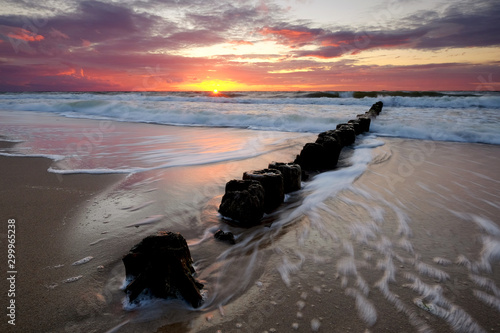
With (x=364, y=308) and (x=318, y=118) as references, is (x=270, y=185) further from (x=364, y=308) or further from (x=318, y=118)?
(x=318, y=118)

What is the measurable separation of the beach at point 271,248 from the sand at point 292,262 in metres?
0.01

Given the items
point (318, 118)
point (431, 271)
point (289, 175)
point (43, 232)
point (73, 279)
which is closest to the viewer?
point (73, 279)

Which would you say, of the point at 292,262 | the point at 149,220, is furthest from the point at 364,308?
the point at 149,220

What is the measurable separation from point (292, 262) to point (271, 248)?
0.27 metres

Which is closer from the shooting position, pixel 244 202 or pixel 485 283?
pixel 485 283

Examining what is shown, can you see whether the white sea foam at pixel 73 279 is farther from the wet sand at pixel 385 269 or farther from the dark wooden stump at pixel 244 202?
the dark wooden stump at pixel 244 202

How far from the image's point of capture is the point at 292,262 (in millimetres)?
2252

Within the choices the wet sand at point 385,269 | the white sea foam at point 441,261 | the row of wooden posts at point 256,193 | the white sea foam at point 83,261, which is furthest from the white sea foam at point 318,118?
the white sea foam at point 83,261

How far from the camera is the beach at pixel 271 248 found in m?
1.68

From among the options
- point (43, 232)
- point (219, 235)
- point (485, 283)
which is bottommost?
point (485, 283)

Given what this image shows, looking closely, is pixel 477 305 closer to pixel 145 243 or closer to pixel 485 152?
pixel 145 243

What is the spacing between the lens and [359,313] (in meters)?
1.73

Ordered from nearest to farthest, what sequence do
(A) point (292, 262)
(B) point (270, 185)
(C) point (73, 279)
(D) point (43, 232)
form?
(C) point (73, 279) < (A) point (292, 262) < (D) point (43, 232) < (B) point (270, 185)

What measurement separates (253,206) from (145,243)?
4.22ft
